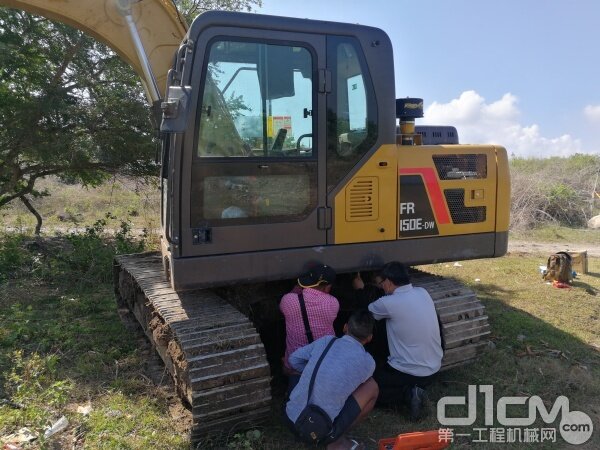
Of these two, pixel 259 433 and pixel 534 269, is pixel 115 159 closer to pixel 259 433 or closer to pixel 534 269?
pixel 259 433

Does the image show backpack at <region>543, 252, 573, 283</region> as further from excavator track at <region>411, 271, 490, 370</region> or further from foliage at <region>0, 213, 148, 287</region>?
foliage at <region>0, 213, 148, 287</region>

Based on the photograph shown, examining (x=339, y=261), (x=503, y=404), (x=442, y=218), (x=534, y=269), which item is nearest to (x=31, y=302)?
(x=339, y=261)

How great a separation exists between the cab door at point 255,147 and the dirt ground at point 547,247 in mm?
8801

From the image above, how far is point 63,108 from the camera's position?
27.3 ft

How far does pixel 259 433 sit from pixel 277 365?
1395 millimetres

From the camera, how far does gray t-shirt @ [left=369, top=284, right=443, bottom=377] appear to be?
408cm

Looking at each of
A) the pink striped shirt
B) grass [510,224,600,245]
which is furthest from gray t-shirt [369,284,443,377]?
grass [510,224,600,245]

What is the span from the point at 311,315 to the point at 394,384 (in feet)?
2.84

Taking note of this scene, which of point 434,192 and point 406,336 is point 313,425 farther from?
point 434,192

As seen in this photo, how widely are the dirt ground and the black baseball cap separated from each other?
8635 millimetres

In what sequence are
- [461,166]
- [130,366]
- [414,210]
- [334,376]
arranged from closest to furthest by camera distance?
1. [334,376]
2. [414,210]
3. [461,166]
4. [130,366]

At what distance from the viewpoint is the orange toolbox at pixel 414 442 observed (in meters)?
3.28

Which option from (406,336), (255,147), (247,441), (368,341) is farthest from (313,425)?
(255,147)

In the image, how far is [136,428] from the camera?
12.3ft
